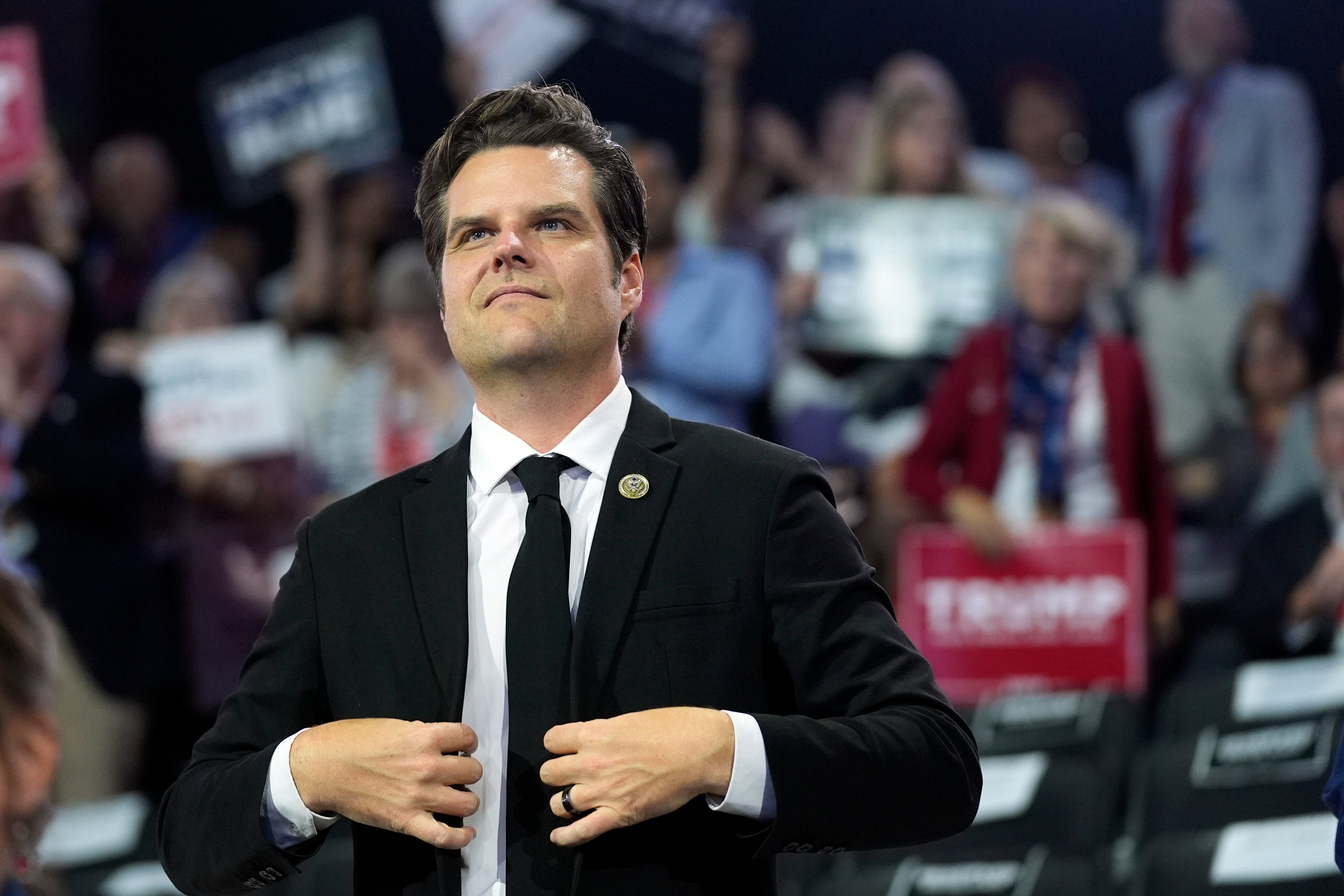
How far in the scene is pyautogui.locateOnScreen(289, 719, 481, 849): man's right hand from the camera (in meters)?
1.26

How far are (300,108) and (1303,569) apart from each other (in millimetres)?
4006

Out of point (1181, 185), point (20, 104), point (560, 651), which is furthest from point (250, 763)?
point (20, 104)

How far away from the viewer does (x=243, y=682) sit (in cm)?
149

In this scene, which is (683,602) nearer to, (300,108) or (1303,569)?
(1303,569)

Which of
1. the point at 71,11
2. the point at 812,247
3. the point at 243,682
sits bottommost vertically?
the point at 243,682

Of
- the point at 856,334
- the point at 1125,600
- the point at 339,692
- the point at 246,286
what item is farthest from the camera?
the point at 246,286

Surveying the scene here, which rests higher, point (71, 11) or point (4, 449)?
point (71, 11)

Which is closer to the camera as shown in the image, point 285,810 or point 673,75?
point 285,810

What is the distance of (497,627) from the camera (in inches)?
56.5

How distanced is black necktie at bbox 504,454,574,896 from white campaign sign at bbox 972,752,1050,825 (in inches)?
88.1

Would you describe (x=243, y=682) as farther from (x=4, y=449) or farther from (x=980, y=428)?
(x=4, y=449)

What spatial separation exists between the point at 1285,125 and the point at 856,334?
60.9 inches

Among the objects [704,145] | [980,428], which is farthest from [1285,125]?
[704,145]

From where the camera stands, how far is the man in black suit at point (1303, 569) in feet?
14.9
